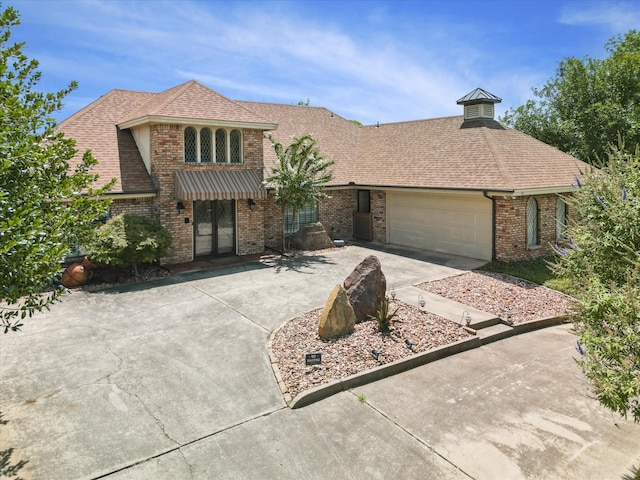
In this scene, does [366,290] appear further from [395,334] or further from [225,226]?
[225,226]

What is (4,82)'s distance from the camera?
15.7ft

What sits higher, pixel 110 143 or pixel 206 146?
pixel 110 143

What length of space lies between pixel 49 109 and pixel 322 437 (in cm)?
582

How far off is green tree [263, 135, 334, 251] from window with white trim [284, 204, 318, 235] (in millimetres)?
1619

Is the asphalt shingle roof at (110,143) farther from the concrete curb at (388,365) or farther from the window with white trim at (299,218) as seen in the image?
the concrete curb at (388,365)

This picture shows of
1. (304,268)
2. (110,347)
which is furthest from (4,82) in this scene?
(304,268)

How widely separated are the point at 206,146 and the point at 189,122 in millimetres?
1368

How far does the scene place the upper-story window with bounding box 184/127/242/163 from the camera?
56.1 feet

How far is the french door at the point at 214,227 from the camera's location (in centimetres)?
1780

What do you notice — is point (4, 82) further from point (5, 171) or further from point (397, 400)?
point (397, 400)

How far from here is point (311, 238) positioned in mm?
20078

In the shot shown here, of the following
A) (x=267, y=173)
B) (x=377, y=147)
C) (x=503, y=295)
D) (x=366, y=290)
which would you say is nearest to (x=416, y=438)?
(x=366, y=290)

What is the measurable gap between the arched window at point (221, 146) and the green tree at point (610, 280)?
13.5 meters

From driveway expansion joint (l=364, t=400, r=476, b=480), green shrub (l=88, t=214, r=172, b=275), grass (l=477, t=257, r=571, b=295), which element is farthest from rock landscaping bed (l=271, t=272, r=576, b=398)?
green shrub (l=88, t=214, r=172, b=275)
